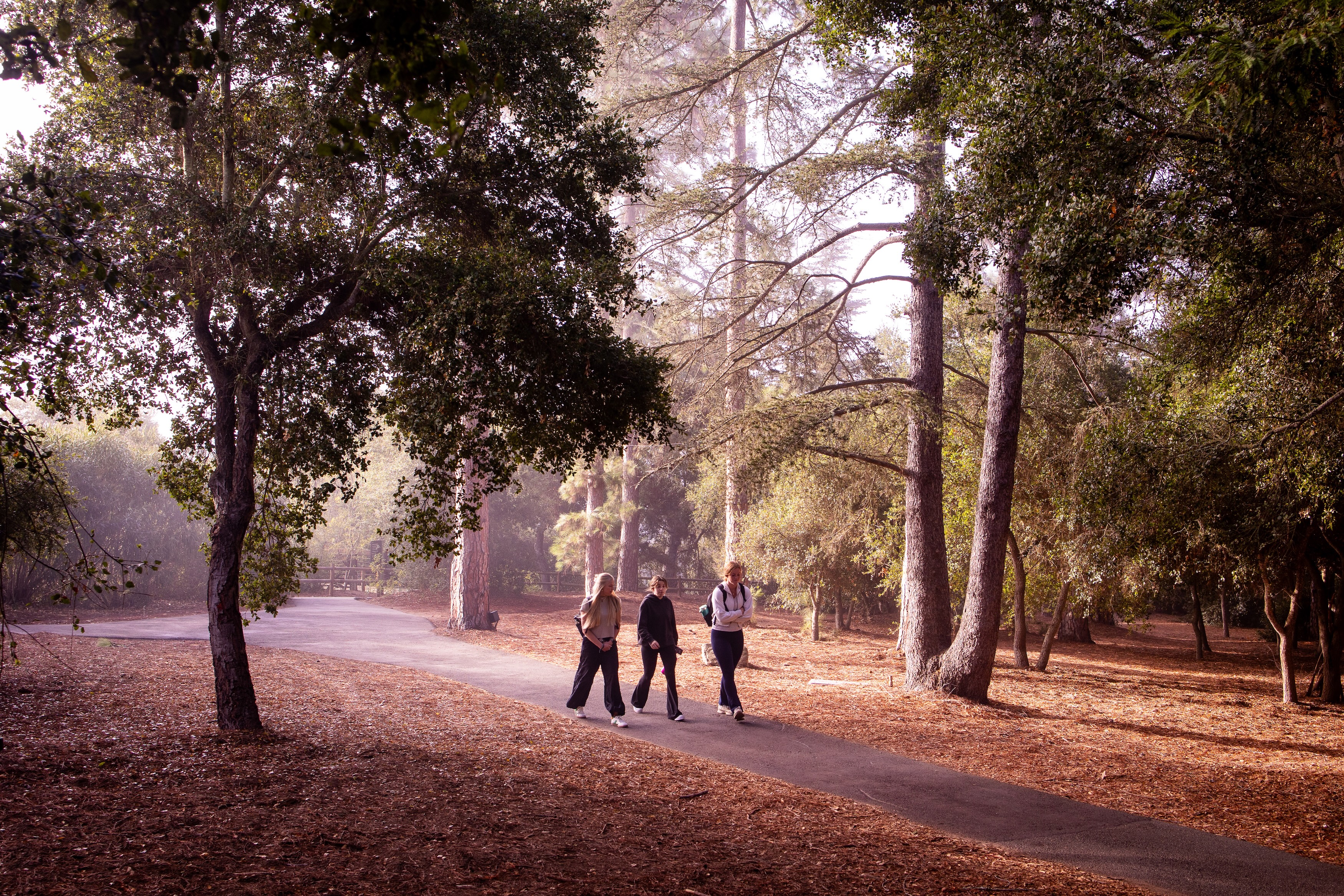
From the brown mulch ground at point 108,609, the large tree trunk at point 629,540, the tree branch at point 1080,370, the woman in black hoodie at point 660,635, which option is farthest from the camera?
the large tree trunk at point 629,540

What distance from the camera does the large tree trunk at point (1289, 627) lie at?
12.9 meters

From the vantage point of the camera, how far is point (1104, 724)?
11023 mm

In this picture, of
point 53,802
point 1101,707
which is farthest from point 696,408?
point 53,802

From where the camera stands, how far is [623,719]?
9602 mm

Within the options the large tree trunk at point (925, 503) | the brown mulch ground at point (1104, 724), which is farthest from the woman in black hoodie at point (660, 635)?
the large tree trunk at point (925, 503)

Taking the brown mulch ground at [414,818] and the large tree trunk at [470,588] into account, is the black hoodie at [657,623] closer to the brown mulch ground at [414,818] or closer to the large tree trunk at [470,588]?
the brown mulch ground at [414,818]

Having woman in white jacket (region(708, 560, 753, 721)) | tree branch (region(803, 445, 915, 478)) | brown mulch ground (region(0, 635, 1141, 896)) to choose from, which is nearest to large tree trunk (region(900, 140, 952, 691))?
tree branch (region(803, 445, 915, 478))

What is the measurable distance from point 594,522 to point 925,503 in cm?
1489

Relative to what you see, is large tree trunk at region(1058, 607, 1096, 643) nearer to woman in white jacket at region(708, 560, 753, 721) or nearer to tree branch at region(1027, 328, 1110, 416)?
tree branch at region(1027, 328, 1110, 416)

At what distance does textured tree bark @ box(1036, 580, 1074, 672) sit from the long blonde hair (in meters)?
10.1

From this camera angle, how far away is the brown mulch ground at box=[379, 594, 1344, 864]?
7.21m

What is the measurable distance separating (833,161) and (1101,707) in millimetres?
9023

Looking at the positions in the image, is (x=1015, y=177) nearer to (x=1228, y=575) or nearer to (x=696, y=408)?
(x=696, y=408)

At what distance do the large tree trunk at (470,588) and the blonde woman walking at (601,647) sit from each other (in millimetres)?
10918
